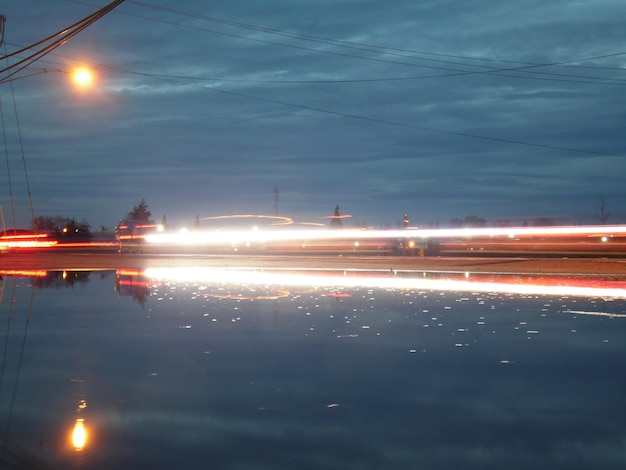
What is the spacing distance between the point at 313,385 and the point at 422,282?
21.0m

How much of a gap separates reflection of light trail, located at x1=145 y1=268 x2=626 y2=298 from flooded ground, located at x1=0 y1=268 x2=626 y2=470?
4783 millimetres

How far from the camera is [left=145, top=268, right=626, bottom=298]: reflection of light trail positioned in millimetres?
26250

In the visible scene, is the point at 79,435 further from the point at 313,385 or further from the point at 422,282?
the point at 422,282

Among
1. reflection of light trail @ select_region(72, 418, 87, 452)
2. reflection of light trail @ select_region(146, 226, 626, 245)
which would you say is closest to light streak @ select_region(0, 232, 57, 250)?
reflection of light trail @ select_region(146, 226, 626, 245)

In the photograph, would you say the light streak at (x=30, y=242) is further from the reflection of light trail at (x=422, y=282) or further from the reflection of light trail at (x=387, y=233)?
the reflection of light trail at (x=422, y=282)

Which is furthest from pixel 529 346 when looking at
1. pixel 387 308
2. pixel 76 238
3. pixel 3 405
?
pixel 76 238

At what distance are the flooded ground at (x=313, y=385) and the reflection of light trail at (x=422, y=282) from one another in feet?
15.7

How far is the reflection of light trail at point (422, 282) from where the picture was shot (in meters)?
26.2

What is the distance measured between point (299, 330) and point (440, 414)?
7.18 metres

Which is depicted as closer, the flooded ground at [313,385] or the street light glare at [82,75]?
the flooded ground at [313,385]

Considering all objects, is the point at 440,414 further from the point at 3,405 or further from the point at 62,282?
the point at 62,282

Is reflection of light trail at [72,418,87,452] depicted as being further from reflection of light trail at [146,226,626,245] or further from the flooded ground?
reflection of light trail at [146,226,626,245]

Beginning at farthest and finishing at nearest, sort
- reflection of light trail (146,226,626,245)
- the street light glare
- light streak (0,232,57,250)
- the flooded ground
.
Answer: light streak (0,232,57,250) < reflection of light trail (146,226,626,245) < the street light glare < the flooded ground

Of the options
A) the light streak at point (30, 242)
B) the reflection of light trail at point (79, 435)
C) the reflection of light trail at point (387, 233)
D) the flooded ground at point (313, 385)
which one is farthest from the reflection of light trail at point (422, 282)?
the light streak at point (30, 242)
